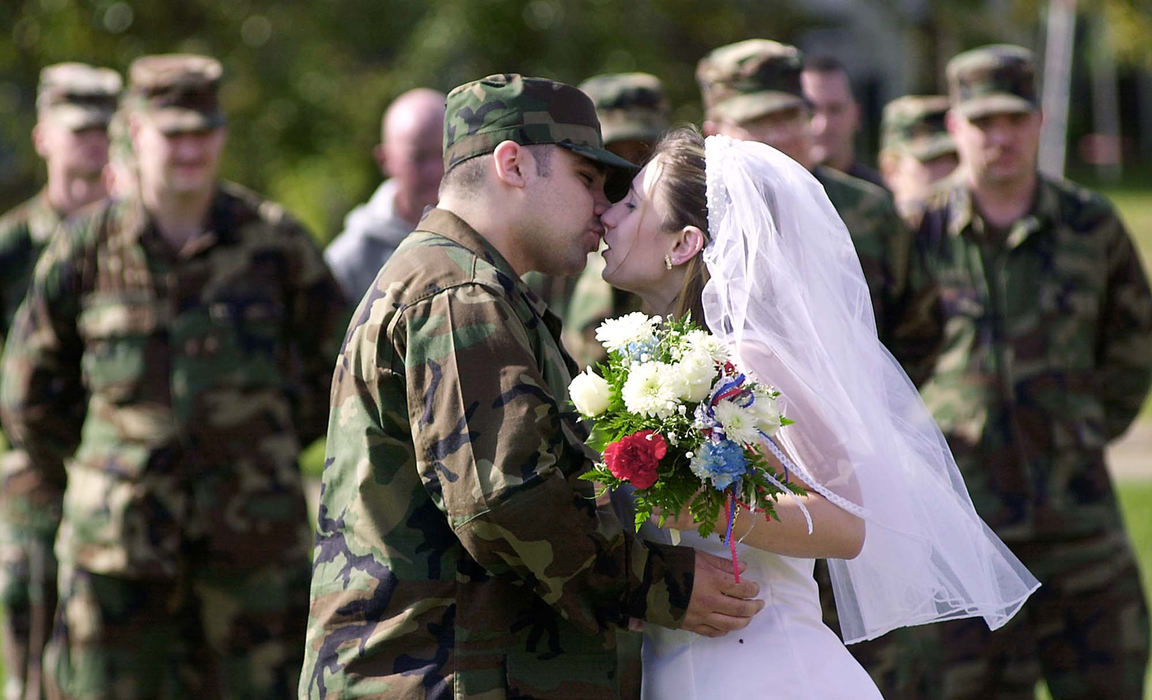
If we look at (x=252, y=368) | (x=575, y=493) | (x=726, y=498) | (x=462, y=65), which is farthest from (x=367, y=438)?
(x=462, y=65)

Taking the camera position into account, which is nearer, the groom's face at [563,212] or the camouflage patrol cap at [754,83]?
the groom's face at [563,212]

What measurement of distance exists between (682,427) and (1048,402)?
11.7 feet

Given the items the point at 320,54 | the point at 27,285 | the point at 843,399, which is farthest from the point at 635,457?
the point at 320,54

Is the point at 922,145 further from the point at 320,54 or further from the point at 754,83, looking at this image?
the point at 320,54

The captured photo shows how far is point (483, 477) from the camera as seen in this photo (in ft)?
11.0

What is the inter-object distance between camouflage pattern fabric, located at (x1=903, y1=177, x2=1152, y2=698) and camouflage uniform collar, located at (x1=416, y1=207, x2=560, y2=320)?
3.26 meters

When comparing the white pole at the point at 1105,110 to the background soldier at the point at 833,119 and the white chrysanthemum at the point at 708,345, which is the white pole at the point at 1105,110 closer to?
the background soldier at the point at 833,119

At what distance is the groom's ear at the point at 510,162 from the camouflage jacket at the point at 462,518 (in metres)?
0.15

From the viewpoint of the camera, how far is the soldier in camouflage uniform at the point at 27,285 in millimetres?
7230

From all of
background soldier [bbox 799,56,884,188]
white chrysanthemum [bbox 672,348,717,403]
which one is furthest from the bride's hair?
background soldier [bbox 799,56,884,188]

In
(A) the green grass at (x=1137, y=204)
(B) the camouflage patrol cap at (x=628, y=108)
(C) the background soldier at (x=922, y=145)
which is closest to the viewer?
(B) the camouflage patrol cap at (x=628, y=108)

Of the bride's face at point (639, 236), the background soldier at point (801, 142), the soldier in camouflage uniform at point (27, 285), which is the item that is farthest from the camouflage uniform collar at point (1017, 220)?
the soldier in camouflage uniform at point (27, 285)

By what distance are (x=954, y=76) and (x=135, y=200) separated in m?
3.58

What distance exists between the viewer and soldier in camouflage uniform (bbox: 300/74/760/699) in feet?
11.1
